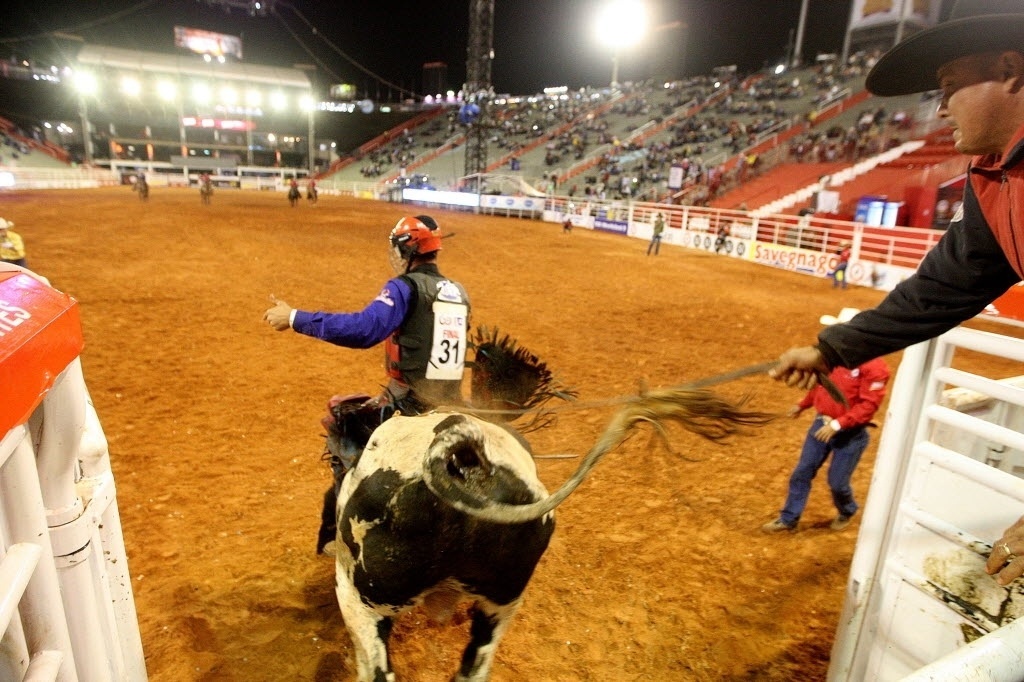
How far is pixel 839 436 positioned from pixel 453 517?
10.4 ft

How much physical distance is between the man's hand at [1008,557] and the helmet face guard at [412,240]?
2537 millimetres

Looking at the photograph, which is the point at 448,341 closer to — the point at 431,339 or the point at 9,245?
the point at 431,339

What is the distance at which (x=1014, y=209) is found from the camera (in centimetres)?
148

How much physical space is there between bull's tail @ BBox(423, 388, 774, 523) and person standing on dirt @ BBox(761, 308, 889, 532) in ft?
6.69

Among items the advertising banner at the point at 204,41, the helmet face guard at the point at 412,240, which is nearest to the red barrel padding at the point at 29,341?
the helmet face guard at the point at 412,240

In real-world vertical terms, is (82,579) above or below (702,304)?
above

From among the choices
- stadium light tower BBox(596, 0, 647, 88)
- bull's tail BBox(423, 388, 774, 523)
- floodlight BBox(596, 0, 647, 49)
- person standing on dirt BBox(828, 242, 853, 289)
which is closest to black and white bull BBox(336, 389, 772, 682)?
bull's tail BBox(423, 388, 774, 523)

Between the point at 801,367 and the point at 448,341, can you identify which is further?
the point at 448,341

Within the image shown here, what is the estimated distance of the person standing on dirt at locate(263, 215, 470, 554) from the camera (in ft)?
9.64

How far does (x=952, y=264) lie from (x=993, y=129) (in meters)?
0.44

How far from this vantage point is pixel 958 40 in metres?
1.55

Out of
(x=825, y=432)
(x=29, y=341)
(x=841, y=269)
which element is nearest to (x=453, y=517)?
(x=29, y=341)

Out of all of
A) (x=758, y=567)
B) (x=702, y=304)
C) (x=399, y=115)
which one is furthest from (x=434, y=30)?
(x=758, y=567)

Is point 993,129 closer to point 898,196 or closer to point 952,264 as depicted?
point 952,264
